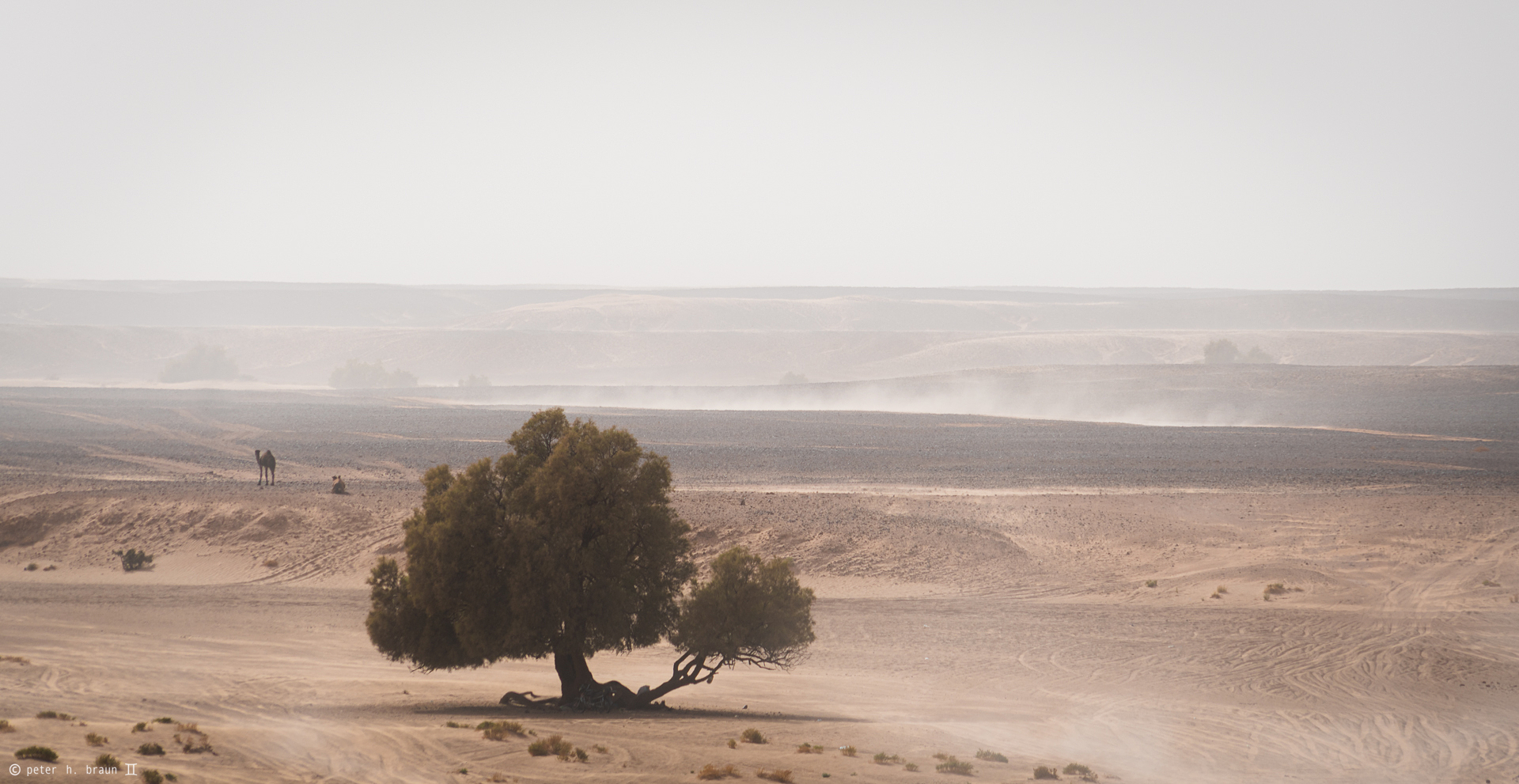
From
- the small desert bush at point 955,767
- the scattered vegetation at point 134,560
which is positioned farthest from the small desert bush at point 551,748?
the scattered vegetation at point 134,560

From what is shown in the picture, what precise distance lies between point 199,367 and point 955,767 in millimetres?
120107

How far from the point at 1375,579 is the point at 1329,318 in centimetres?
17089

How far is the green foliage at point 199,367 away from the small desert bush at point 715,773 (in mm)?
114806

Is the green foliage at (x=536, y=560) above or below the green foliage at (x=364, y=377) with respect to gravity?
below

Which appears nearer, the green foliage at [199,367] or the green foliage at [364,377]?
the green foliage at [364,377]

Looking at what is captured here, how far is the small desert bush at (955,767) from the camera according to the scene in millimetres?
11023

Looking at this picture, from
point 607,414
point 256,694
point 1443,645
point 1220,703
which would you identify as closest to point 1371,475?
point 1443,645

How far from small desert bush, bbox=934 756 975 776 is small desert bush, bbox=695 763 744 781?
2.29 m

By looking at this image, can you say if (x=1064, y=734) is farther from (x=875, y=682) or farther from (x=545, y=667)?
(x=545, y=667)

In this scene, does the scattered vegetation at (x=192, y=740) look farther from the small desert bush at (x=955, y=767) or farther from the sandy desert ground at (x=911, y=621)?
the small desert bush at (x=955, y=767)

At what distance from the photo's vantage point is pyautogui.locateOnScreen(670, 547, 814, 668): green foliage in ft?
47.8

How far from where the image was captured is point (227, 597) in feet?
76.5

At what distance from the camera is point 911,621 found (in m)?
21.1

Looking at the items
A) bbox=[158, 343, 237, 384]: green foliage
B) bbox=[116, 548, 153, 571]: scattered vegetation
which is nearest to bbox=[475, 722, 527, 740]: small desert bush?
bbox=[116, 548, 153, 571]: scattered vegetation
